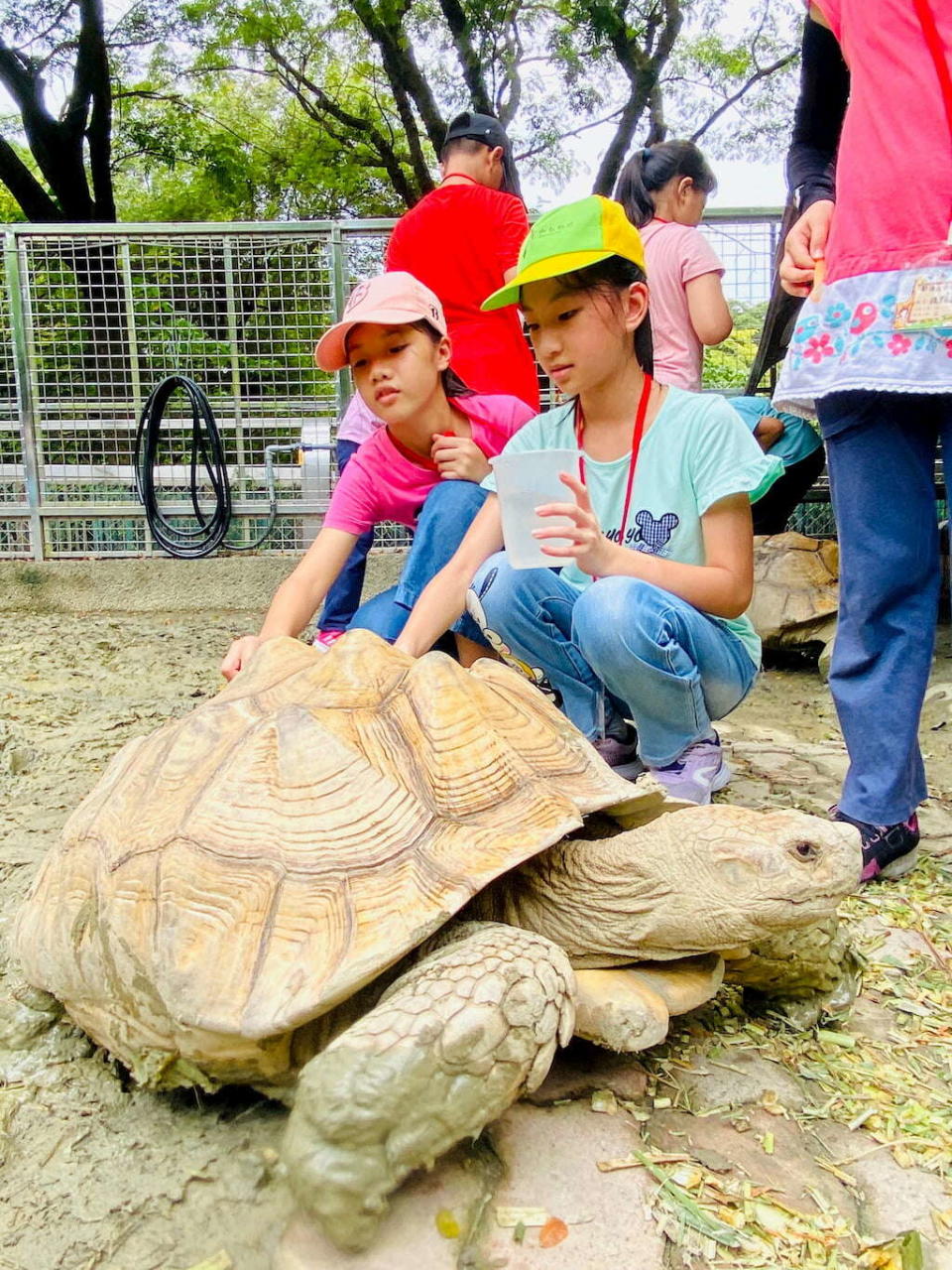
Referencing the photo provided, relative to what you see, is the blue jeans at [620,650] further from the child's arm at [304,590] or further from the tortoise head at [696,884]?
the tortoise head at [696,884]

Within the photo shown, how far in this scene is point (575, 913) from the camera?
167 centimetres

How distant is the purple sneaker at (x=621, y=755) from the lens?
299cm

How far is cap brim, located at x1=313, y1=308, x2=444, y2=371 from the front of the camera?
9.28 ft

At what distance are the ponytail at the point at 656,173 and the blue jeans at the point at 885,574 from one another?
217 centimetres

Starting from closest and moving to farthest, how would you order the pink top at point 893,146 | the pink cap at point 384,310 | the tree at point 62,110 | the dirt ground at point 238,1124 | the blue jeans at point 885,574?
the dirt ground at point 238,1124 → the pink top at point 893,146 → the blue jeans at point 885,574 → the pink cap at point 384,310 → the tree at point 62,110

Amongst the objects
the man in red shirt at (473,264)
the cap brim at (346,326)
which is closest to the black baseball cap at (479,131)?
the man in red shirt at (473,264)

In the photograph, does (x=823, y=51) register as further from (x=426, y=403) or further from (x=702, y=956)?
(x=702, y=956)

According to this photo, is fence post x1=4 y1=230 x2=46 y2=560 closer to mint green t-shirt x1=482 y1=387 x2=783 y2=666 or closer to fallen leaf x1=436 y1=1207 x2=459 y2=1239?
mint green t-shirt x1=482 y1=387 x2=783 y2=666

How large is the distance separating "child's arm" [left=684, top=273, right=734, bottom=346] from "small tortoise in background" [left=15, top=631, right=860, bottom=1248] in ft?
8.73

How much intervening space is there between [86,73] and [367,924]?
46.9 feet

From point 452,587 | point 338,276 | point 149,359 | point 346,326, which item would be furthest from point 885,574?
point 149,359

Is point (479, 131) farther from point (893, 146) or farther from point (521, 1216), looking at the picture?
point (521, 1216)

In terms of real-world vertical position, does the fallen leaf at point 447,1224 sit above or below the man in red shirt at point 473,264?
below

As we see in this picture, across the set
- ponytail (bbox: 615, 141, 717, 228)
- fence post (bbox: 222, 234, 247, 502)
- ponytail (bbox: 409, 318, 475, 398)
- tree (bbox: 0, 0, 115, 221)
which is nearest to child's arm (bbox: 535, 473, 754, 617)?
ponytail (bbox: 409, 318, 475, 398)
